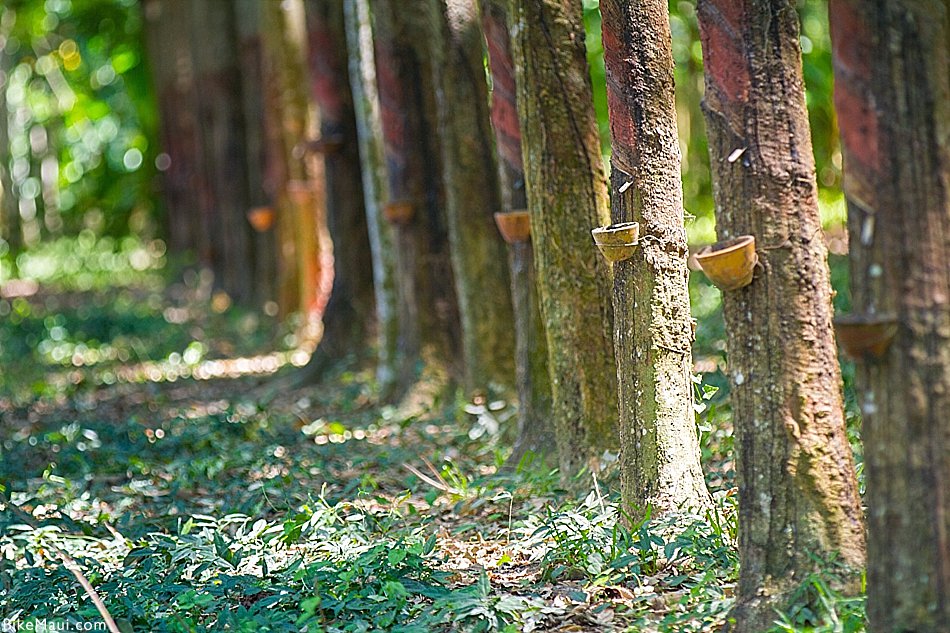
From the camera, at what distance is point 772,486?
13.7 feet

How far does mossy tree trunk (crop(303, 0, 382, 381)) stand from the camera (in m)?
10.3

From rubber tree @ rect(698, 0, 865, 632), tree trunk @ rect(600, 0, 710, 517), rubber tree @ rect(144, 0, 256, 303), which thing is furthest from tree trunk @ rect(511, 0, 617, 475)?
rubber tree @ rect(144, 0, 256, 303)

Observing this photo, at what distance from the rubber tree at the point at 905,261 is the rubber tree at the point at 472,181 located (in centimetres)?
431

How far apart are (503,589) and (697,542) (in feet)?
2.83

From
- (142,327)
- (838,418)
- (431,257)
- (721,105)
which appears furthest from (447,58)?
(142,327)

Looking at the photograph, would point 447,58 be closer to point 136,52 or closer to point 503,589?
point 503,589

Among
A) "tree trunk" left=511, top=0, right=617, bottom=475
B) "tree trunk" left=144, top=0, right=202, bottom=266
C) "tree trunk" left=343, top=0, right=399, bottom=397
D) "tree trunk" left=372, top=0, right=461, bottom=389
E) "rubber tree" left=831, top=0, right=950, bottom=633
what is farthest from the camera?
"tree trunk" left=144, top=0, right=202, bottom=266

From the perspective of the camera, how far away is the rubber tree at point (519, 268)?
21.6 feet

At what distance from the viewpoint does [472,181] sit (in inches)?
309

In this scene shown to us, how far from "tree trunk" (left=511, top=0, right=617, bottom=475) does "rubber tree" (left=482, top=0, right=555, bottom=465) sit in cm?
36

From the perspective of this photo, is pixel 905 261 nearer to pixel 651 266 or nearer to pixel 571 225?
pixel 651 266

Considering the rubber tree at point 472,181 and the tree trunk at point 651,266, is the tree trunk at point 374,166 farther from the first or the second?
the tree trunk at point 651,266

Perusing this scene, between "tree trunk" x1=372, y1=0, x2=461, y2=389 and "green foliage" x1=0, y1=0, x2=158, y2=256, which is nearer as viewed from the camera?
"tree trunk" x1=372, y1=0, x2=461, y2=389

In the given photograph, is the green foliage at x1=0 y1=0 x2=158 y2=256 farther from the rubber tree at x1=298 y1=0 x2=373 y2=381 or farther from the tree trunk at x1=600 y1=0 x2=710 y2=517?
the tree trunk at x1=600 y1=0 x2=710 y2=517
